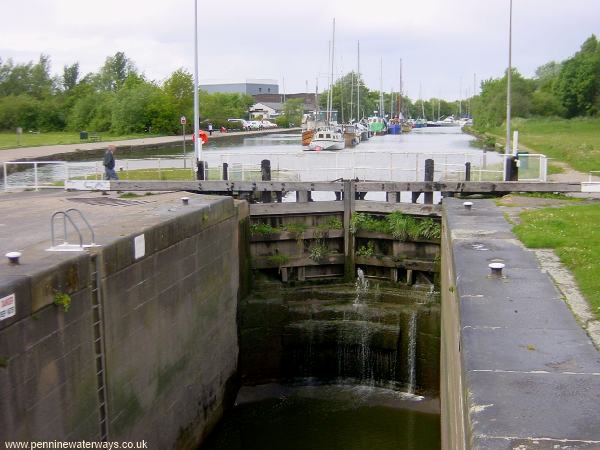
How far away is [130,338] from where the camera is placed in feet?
29.9

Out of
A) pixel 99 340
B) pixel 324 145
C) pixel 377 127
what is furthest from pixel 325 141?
pixel 377 127

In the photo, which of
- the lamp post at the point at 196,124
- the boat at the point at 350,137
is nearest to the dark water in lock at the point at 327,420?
the lamp post at the point at 196,124

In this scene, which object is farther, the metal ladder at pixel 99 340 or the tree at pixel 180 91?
the tree at pixel 180 91

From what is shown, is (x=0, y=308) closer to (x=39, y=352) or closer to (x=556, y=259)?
(x=39, y=352)

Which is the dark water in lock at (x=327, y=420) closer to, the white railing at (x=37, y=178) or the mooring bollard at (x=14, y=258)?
the mooring bollard at (x=14, y=258)

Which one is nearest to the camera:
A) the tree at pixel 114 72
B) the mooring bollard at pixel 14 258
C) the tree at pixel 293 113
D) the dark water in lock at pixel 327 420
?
the mooring bollard at pixel 14 258

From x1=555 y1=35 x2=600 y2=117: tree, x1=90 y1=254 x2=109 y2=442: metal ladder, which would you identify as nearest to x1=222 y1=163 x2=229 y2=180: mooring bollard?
x1=90 y1=254 x2=109 y2=442: metal ladder

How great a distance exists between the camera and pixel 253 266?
1638cm

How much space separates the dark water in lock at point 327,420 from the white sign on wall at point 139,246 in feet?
13.6

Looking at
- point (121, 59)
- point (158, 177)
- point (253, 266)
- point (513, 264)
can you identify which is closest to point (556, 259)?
point (513, 264)

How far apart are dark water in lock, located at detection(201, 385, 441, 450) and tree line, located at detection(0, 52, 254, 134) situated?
58.5 meters

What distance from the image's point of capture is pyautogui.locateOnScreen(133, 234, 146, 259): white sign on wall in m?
9.31

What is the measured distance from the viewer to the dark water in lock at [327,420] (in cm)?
1265

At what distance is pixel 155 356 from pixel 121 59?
419 feet
